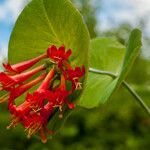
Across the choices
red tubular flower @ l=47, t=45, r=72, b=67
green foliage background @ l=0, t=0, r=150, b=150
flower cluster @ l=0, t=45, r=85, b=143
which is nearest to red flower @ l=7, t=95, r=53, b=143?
flower cluster @ l=0, t=45, r=85, b=143

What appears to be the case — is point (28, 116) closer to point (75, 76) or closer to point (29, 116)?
point (29, 116)

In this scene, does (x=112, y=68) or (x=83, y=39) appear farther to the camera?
(x=112, y=68)

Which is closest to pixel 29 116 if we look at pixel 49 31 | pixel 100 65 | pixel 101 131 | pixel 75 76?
pixel 75 76

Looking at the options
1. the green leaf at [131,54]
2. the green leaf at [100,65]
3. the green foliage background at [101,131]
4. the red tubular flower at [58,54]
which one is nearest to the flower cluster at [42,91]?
the red tubular flower at [58,54]

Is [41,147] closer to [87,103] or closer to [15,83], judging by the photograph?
[87,103]

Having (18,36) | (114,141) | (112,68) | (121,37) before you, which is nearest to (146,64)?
(121,37)

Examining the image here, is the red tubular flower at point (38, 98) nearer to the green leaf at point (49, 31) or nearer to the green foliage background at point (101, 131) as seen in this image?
the green leaf at point (49, 31)

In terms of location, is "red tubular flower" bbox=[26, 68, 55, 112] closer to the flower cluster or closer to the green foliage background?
the flower cluster
